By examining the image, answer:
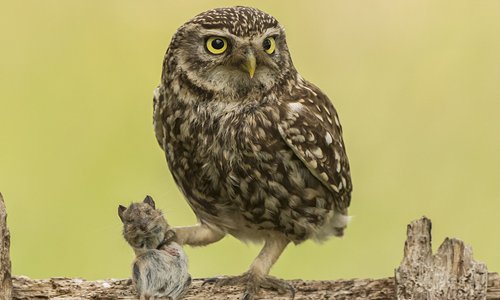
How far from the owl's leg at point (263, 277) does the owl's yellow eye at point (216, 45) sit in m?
0.87

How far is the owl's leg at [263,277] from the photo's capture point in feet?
17.1

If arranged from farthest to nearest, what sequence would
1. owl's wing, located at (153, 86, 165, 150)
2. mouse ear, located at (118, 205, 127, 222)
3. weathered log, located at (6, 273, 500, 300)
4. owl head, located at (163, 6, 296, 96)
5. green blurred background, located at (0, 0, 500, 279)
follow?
green blurred background, located at (0, 0, 500, 279)
owl's wing, located at (153, 86, 165, 150)
owl head, located at (163, 6, 296, 96)
mouse ear, located at (118, 205, 127, 222)
weathered log, located at (6, 273, 500, 300)

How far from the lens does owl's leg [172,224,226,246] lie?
5797 mm

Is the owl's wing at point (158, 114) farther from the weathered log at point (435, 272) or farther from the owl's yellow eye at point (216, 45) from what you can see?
the weathered log at point (435, 272)

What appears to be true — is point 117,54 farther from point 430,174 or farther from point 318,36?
point 430,174

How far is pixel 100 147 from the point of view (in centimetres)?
810

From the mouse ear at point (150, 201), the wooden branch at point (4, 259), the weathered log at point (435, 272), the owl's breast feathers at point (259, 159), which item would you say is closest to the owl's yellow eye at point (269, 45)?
the owl's breast feathers at point (259, 159)

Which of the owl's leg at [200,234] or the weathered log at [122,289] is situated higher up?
the owl's leg at [200,234]

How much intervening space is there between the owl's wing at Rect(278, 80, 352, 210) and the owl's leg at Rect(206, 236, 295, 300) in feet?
1.05

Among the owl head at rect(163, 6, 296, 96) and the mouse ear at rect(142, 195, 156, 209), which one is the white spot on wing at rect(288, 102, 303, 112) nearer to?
the owl head at rect(163, 6, 296, 96)

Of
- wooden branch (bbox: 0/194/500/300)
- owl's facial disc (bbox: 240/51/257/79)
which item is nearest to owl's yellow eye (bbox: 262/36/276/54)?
owl's facial disc (bbox: 240/51/257/79)

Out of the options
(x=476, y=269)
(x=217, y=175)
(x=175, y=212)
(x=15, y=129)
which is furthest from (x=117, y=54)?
(x=476, y=269)

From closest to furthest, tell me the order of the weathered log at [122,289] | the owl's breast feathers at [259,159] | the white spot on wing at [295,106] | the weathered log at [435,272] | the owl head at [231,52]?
1. the weathered log at [435,272]
2. the weathered log at [122,289]
3. the owl head at [231,52]
4. the owl's breast feathers at [259,159]
5. the white spot on wing at [295,106]

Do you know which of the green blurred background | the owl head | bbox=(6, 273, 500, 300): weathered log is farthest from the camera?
the green blurred background
